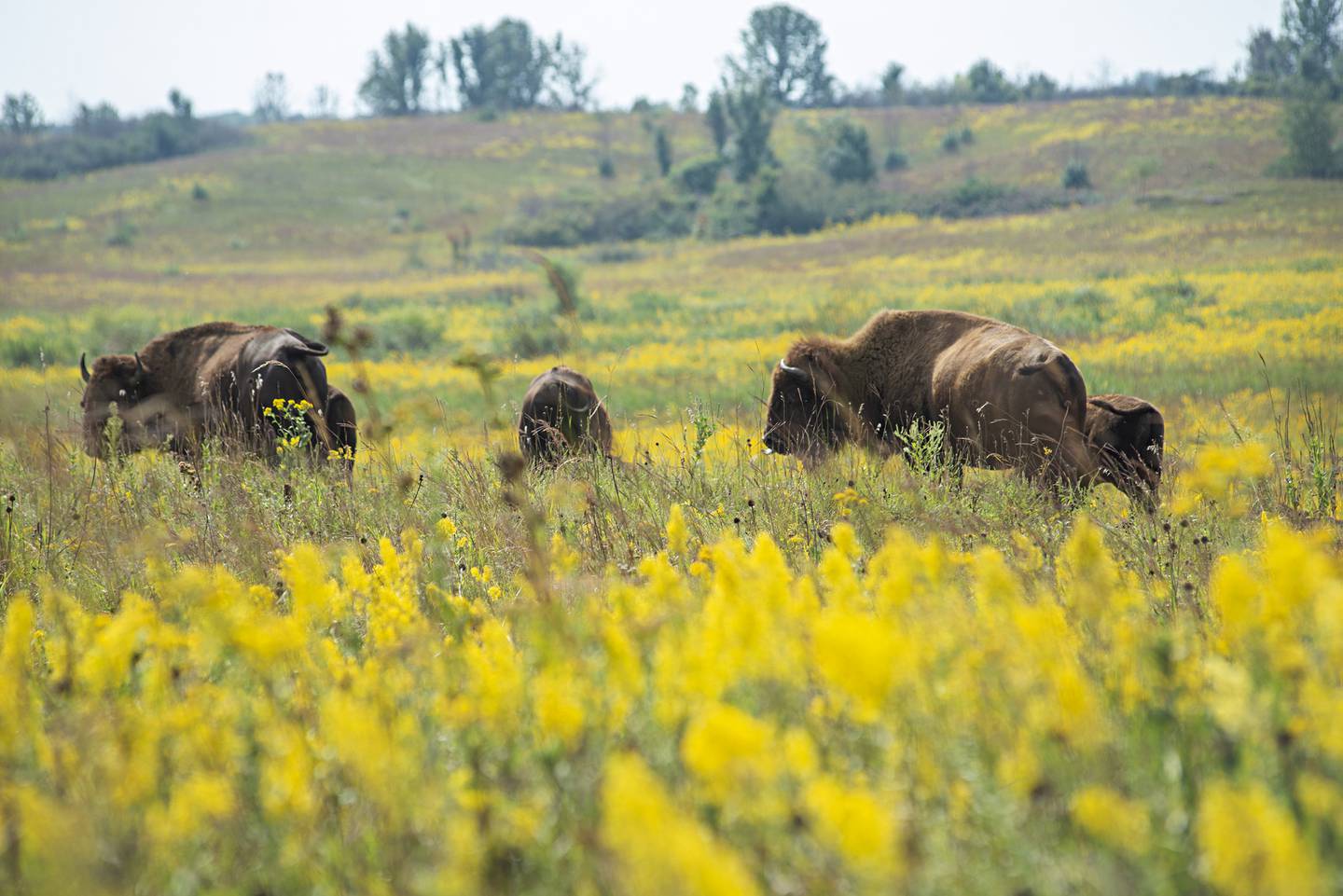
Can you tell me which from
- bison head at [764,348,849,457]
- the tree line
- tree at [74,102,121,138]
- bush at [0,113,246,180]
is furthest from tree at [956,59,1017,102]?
bison head at [764,348,849,457]

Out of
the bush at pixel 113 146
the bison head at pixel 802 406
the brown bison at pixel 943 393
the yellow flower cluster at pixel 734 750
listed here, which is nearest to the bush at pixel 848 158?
the bush at pixel 113 146

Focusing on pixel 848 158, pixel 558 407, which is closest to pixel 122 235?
pixel 848 158

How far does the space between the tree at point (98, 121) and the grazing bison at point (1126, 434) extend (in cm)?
10115

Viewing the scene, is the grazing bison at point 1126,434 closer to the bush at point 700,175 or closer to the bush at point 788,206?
the bush at point 788,206

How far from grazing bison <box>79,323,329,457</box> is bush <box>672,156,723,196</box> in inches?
2284

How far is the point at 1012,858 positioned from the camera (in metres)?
1.78

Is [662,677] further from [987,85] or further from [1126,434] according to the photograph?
[987,85]

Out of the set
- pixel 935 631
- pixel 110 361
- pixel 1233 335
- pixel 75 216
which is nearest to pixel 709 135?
pixel 75 216

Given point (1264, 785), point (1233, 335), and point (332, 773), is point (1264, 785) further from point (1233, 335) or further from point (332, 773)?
point (1233, 335)

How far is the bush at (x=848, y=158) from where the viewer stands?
210ft

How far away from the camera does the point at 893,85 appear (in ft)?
319

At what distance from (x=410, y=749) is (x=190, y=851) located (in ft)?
1.43

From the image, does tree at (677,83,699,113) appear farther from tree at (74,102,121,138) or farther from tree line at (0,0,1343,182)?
tree at (74,102,121,138)

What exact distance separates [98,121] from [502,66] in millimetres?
40372
